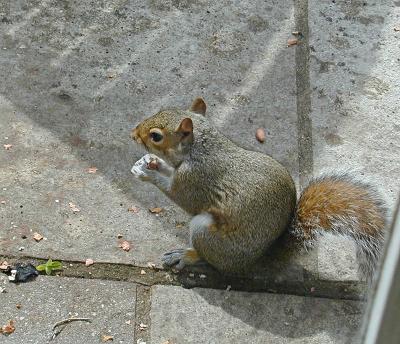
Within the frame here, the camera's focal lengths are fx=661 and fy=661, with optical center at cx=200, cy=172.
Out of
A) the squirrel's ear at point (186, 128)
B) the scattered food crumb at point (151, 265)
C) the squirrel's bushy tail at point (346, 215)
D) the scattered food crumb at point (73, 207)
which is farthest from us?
the scattered food crumb at point (73, 207)

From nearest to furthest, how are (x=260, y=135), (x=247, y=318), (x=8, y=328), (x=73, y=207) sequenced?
(x=8, y=328) < (x=247, y=318) < (x=73, y=207) < (x=260, y=135)

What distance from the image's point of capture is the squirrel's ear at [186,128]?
1.80m

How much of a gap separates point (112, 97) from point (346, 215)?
1.06 meters

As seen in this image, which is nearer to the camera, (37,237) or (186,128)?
(186,128)

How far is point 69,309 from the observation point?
5.81 feet

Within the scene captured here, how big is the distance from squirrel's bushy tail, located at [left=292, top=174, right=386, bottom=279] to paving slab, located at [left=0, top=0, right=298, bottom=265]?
40 cm

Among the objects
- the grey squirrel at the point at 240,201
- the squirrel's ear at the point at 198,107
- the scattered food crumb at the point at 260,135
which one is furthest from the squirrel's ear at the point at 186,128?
the scattered food crumb at the point at 260,135

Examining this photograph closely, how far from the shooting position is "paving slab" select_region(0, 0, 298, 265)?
78.9 inches

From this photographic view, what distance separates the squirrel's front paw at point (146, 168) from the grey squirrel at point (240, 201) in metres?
0.07

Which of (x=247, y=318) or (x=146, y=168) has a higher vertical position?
(x=146, y=168)

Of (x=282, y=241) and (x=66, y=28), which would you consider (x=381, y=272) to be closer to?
(x=282, y=241)

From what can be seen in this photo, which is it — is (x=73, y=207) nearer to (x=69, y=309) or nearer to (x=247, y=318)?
(x=69, y=309)

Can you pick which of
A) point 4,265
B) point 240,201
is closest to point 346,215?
point 240,201

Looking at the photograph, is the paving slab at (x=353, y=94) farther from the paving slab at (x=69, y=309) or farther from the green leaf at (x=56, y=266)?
the green leaf at (x=56, y=266)
